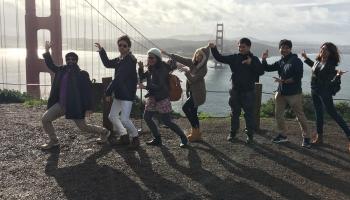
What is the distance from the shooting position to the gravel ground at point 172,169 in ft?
12.9

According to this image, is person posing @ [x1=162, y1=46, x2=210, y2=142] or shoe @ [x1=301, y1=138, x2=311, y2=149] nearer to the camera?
person posing @ [x1=162, y1=46, x2=210, y2=142]

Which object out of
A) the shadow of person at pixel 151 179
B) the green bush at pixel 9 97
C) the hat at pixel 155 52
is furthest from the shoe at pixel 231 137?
the green bush at pixel 9 97

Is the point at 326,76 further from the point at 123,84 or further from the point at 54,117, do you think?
the point at 54,117

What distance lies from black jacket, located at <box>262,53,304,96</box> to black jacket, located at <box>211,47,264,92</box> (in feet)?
0.69

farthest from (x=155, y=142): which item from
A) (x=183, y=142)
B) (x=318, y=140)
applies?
(x=318, y=140)

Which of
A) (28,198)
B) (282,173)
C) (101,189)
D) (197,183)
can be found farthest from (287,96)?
(28,198)

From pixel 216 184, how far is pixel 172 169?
0.64 metres

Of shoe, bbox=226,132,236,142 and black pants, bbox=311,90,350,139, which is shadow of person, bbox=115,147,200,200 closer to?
shoe, bbox=226,132,236,142

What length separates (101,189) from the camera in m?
3.96

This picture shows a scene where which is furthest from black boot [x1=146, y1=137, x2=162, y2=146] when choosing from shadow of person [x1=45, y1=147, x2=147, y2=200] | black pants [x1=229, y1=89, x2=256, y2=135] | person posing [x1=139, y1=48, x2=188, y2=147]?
black pants [x1=229, y1=89, x2=256, y2=135]

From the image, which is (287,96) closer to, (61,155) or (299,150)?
(299,150)

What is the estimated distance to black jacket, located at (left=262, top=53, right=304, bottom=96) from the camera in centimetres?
550

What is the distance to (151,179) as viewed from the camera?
4277mm

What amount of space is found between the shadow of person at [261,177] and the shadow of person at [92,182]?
47.2 inches
